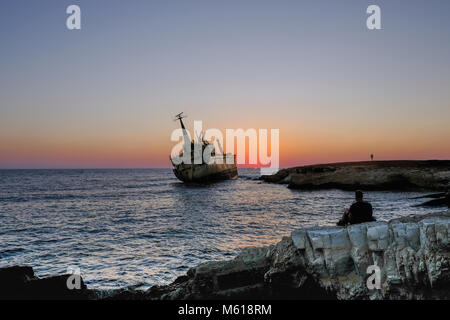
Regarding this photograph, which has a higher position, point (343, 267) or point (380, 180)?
point (343, 267)

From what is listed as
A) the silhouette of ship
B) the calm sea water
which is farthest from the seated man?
the silhouette of ship

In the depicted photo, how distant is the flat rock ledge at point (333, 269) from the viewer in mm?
6641

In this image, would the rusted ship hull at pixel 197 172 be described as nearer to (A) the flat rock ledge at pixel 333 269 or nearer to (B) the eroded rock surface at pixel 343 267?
(A) the flat rock ledge at pixel 333 269

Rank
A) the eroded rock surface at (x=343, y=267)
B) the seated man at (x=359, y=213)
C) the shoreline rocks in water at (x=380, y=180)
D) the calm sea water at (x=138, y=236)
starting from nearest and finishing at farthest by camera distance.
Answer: the eroded rock surface at (x=343, y=267) < the seated man at (x=359, y=213) < the calm sea water at (x=138, y=236) < the shoreline rocks in water at (x=380, y=180)

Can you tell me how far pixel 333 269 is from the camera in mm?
7332

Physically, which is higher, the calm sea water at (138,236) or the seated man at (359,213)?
the seated man at (359,213)

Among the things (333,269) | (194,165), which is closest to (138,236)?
(333,269)

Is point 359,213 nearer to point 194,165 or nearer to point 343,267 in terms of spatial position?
→ point 343,267

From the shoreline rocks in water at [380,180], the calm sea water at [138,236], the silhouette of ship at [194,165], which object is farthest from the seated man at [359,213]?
the silhouette of ship at [194,165]

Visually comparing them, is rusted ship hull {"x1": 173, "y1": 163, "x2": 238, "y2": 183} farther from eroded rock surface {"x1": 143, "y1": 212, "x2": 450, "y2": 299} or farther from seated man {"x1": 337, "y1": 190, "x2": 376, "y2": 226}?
seated man {"x1": 337, "y1": 190, "x2": 376, "y2": 226}

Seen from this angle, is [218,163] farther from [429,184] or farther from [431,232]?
[431,232]

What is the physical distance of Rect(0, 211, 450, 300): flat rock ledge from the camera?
664 cm
